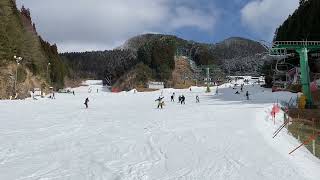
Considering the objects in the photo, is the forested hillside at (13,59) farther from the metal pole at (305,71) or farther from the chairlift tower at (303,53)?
the metal pole at (305,71)

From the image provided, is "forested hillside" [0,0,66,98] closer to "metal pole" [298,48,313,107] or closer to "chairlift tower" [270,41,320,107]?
"chairlift tower" [270,41,320,107]

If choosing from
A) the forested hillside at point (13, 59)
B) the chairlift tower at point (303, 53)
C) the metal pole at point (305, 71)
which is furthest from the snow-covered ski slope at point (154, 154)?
the forested hillside at point (13, 59)

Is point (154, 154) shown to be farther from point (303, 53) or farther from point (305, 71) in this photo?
point (303, 53)

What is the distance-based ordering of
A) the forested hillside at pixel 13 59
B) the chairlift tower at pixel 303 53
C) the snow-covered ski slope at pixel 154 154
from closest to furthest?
1. the snow-covered ski slope at pixel 154 154
2. the chairlift tower at pixel 303 53
3. the forested hillside at pixel 13 59

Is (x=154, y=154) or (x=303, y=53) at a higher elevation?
(x=303, y=53)

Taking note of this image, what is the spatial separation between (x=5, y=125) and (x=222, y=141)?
12745 millimetres

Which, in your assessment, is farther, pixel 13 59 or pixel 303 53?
pixel 13 59

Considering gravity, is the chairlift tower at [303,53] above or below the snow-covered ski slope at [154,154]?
above

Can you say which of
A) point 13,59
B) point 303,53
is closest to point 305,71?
point 303,53

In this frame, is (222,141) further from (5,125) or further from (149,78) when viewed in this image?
(149,78)

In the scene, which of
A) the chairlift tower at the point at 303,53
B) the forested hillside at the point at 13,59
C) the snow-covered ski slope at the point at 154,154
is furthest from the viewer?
the forested hillside at the point at 13,59

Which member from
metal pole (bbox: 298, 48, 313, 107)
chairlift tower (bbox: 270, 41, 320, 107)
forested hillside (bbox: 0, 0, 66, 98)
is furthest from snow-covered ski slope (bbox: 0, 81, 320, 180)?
forested hillside (bbox: 0, 0, 66, 98)

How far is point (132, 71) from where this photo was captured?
449 ft

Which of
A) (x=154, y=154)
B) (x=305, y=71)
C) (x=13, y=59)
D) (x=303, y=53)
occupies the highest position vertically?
(x=13, y=59)
